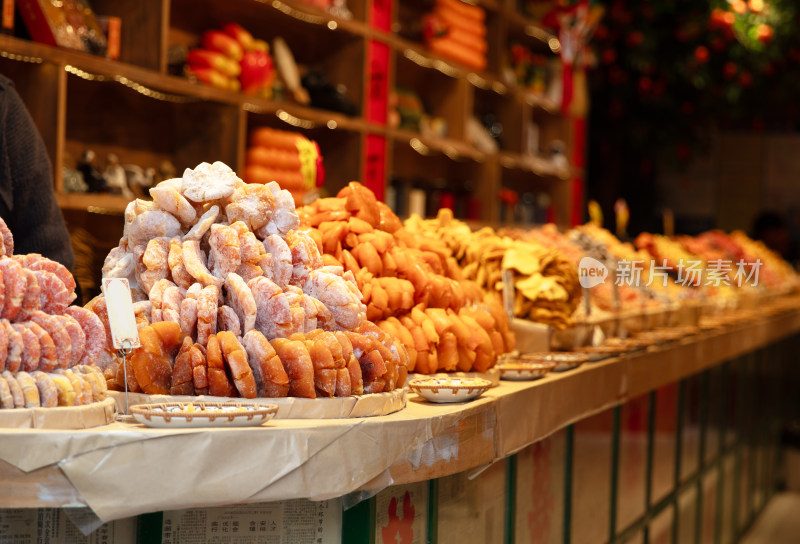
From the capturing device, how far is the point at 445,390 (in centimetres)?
183

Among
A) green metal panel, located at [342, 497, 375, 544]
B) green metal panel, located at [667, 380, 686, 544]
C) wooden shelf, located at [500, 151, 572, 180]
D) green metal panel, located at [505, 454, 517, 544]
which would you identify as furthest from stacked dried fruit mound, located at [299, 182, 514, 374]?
wooden shelf, located at [500, 151, 572, 180]

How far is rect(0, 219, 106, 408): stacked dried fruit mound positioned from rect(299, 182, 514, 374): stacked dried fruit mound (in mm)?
620

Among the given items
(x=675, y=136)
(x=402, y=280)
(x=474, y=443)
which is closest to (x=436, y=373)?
(x=402, y=280)

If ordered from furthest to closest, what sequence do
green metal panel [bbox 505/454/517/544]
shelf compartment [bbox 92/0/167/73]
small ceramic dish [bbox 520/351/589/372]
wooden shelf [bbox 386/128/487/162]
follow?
wooden shelf [bbox 386/128/487/162] < shelf compartment [bbox 92/0/167/73] < small ceramic dish [bbox 520/351/589/372] < green metal panel [bbox 505/454/517/544]

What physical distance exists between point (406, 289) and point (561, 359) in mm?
557

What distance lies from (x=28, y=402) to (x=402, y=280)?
0.96 m

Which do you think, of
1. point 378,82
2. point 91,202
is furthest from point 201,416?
point 378,82

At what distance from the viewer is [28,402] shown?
1.37 meters

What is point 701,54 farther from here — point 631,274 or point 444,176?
point 631,274

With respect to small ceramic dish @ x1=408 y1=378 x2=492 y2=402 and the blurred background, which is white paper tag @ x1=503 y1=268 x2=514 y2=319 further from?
the blurred background

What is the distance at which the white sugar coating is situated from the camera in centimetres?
174

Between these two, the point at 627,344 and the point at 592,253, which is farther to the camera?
the point at 592,253

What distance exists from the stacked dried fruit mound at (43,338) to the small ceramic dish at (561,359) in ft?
3.98

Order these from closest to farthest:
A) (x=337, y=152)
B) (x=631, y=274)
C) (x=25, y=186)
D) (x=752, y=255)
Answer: (x=25, y=186) < (x=631, y=274) < (x=337, y=152) < (x=752, y=255)
